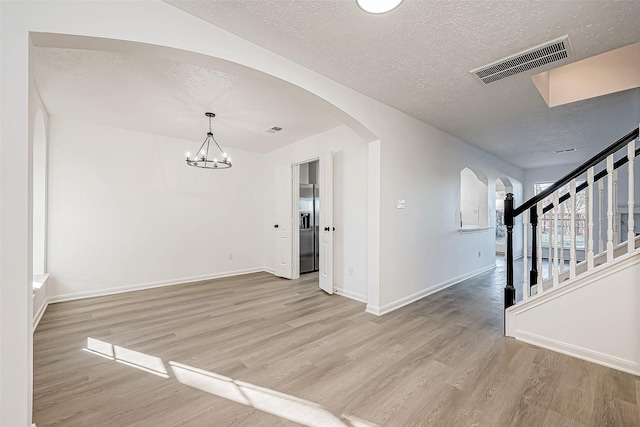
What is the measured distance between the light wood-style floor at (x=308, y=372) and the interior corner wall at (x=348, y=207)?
0.68m

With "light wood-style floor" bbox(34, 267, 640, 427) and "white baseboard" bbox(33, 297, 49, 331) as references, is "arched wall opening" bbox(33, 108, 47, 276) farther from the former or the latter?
"light wood-style floor" bbox(34, 267, 640, 427)

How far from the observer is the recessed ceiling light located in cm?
171

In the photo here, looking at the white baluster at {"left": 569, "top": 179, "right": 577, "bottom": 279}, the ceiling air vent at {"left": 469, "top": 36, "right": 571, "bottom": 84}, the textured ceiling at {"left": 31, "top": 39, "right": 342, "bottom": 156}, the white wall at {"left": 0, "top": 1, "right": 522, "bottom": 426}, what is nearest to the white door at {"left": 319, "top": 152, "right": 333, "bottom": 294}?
the textured ceiling at {"left": 31, "top": 39, "right": 342, "bottom": 156}

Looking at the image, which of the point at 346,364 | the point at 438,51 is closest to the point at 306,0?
the point at 438,51

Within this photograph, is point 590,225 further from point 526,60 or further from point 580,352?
point 526,60

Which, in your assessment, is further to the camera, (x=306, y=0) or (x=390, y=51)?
(x=390, y=51)

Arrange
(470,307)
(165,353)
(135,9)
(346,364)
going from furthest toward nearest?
(470,307), (165,353), (346,364), (135,9)

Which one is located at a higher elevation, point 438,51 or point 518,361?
point 438,51

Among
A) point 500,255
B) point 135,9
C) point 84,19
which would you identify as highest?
point 135,9

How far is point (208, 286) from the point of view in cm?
469

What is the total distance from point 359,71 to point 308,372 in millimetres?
2742

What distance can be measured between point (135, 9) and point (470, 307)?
14.8 ft

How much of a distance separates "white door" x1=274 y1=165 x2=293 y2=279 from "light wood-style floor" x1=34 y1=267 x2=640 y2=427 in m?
1.77

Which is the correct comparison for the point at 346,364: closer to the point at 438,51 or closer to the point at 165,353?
the point at 165,353
